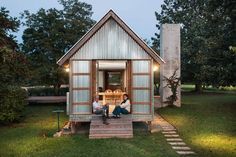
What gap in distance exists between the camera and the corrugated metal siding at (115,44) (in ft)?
67.4

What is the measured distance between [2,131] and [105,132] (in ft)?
20.5

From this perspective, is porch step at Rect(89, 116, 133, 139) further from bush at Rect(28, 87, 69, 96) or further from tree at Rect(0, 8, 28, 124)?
bush at Rect(28, 87, 69, 96)

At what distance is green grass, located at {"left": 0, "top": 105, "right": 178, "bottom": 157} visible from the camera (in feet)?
48.5

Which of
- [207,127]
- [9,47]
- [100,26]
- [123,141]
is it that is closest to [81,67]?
[100,26]

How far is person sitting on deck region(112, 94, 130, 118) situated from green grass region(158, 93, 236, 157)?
9.95 ft

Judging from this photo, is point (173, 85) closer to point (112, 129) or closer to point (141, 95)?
point (141, 95)

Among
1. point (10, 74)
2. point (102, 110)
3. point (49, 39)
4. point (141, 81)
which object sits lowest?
point (102, 110)

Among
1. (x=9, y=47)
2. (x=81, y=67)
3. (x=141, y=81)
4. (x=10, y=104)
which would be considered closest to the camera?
(x=9, y=47)

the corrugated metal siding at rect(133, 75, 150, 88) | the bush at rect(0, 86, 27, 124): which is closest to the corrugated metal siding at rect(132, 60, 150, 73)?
the corrugated metal siding at rect(133, 75, 150, 88)

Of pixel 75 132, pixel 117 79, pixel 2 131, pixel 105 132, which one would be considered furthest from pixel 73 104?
pixel 117 79

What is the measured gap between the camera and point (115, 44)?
2059cm

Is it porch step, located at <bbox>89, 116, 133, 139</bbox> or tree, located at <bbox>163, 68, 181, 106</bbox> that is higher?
tree, located at <bbox>163, 68, 181, 106</bbox>

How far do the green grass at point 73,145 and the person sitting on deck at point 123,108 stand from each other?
147 centimetres

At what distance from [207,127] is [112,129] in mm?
5615
